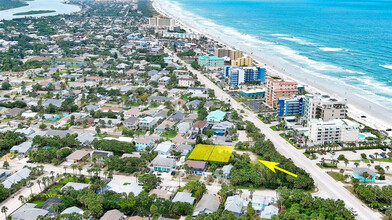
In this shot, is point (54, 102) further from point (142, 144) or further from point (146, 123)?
point (142, 144)

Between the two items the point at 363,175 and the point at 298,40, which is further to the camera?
the point at 298,40

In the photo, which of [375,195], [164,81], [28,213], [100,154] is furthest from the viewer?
[164,81]

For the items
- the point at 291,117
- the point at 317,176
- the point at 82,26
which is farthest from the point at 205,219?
the point at 82,26

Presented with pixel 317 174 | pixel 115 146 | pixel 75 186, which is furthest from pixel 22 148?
pixel 317 174

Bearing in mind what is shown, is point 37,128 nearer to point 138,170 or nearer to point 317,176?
point 138,170

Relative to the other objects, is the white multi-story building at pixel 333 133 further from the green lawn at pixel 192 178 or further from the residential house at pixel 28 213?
the residential house at pixel 28 213

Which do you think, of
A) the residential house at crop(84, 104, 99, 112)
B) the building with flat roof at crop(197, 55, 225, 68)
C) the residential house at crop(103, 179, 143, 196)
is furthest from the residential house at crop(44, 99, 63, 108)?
the building with flat roof at crop(197, 55, 225, 68)
